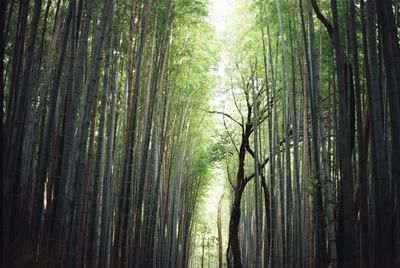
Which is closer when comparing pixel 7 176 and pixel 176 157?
pixel 7 176

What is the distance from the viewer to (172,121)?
8688mm

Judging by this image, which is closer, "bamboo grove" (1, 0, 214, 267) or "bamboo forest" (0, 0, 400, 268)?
"bamboo forest" (0, 0, 400, 268)

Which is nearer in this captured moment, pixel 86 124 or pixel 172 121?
pixel 86 124

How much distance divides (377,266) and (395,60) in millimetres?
1248

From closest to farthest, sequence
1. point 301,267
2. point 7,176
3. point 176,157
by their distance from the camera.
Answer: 1. point 7,176
2. point 301,267
3. point 176,157

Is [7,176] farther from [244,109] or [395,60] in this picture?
[244,109]

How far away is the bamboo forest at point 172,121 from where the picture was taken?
2660mm

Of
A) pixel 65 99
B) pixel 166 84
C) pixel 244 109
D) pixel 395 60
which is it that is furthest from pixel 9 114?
pixel 244 109

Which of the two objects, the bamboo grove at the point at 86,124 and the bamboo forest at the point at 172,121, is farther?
the bamboo grove at the point at 86,124

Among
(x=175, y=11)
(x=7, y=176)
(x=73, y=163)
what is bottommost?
(x=7, y=176)

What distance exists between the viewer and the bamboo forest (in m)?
2.66

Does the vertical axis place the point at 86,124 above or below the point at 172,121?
below

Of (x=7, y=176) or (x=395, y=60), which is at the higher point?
(x=395, y=60)

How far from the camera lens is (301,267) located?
5281 millimetres
